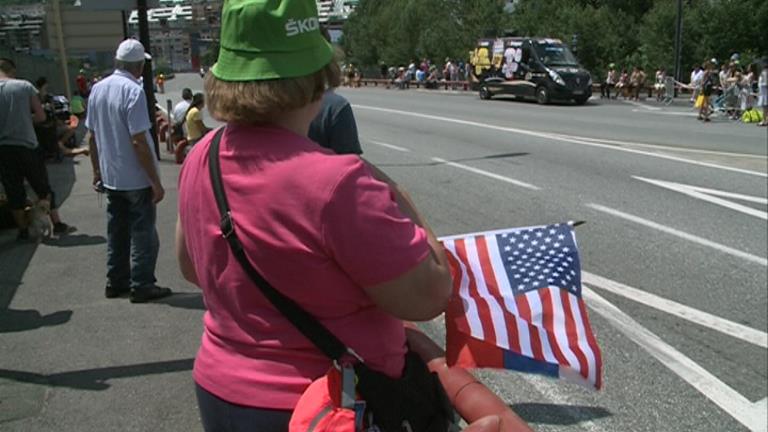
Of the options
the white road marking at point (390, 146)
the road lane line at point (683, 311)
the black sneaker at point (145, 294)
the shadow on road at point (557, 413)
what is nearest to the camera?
the shadow on road at point (557, 413)

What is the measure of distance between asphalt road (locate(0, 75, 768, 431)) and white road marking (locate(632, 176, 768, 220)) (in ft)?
0.16

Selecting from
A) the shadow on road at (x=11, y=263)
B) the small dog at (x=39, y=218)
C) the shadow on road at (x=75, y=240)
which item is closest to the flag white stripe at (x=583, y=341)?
the shadow on road at (x=11, y=263)

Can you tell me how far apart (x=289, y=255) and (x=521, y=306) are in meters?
0.80

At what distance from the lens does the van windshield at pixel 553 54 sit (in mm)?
29531

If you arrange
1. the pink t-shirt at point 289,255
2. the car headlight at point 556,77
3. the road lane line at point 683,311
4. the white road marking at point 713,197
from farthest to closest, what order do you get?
the car headlight at point 556,77, the white road marking at point 713,197, the road lane line at point 683,311, the pink t-shirt at point 289,255

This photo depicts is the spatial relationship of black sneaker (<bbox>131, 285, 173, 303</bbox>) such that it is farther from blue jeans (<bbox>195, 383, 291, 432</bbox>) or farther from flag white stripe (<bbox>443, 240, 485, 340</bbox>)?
flag white stripe (<bbox>443, 240, 485, 340</bbox>)

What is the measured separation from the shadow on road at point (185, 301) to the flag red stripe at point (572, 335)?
13.5ft

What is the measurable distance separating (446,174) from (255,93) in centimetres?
1039

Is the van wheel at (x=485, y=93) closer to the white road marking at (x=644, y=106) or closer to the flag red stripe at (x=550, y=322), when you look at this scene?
the white road marking at (x=644, y=106)

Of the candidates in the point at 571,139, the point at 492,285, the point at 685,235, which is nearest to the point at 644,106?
the point at 571,139

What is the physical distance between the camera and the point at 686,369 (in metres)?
4.59

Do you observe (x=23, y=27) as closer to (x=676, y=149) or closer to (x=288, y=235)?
(x=676, y=149)

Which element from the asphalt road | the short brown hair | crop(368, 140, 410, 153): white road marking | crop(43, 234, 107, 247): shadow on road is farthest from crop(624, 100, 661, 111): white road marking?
the short brown hair

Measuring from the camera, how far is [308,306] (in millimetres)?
1658
